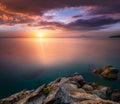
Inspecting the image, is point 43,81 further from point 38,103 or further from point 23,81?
point 38,103

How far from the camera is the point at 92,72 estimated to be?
60.8 metres

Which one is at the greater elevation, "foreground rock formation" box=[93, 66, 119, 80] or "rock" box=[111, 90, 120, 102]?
"rock" box=[111, 90, 120, 102]

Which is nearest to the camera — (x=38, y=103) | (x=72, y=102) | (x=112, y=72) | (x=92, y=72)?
(x=72, y=102)

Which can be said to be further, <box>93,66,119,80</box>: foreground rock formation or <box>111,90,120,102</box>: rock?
<box>93,66,119,80</box>: foreground rock formation

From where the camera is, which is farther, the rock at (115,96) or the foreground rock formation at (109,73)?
the foreground rock formation at (109,73)

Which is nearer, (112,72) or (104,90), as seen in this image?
(104,90)

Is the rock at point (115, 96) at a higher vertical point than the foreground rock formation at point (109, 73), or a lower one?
higher

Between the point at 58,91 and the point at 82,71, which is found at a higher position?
the point at 58,91

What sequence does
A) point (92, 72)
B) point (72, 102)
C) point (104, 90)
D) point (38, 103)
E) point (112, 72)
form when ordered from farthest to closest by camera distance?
point (92, 72) < point (112, 72) < point (104, 90) < point (38, 103) < point (72, 102)

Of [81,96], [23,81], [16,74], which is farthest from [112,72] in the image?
[81,96]

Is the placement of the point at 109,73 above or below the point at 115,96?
below

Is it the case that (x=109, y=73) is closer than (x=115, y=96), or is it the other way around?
(x=115, y=96)

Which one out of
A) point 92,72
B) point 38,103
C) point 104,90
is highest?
point 38,103

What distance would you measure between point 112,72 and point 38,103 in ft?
134
